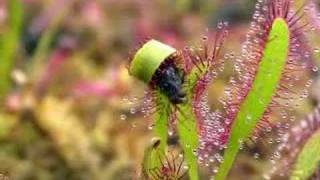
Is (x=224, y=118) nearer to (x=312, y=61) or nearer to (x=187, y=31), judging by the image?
(x=312, y=61)

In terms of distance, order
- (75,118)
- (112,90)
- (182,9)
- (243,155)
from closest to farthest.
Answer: (243,155)
(75,118)
(112,90)
(182,9)

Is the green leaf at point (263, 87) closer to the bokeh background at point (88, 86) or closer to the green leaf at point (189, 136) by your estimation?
the green leaf at point (189, 136)

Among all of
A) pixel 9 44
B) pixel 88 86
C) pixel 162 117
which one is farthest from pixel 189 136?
pixel 88 86

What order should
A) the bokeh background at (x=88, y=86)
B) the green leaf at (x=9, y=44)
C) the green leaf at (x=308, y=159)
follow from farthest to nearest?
the green leaf at (x=9, y=44) → the bokeh background at (x=88, y=86) → the green leaf at (x=308, y=159)

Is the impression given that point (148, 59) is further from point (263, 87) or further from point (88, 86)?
point (88, 86)

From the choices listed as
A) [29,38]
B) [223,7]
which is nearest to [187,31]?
[223,7]

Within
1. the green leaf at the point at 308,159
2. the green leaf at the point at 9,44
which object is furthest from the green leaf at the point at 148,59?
the green leaf at the point at 9,44
